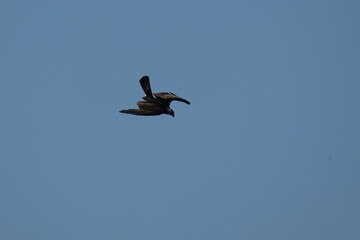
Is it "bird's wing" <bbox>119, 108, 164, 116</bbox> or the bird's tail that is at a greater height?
the bird's tail

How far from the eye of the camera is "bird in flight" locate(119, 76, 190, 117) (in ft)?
76.9

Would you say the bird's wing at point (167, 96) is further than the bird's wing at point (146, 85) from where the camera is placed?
No

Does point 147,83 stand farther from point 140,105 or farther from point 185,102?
point 185,102

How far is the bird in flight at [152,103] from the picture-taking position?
2344 cm

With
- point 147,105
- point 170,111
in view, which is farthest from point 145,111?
point 170,111

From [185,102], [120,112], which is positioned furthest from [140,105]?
[185,102]

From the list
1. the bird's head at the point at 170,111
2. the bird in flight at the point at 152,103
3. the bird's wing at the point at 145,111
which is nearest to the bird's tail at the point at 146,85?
the bird in flight at the point at 152,103

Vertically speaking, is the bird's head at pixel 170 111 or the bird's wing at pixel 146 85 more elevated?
the bird's wing at pixel 146 85

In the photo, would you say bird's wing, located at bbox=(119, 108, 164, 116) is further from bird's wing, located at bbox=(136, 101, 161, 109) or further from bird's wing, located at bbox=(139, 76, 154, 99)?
bird's wing, located at bbox=(139, 76, 154, 99)

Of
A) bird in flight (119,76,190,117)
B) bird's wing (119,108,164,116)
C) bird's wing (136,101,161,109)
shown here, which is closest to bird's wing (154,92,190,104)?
bird in flight (119,76,190,117)

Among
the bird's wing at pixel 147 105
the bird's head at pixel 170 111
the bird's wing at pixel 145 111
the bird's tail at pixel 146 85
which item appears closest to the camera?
the bird's tail at pixel 146 85

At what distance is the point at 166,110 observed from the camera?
24.2 meters

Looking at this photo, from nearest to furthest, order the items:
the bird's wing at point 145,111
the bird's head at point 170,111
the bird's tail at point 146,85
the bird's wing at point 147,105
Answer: the bird's tail at point 146,85
the bird's wing at point 145,111
the bird's wing at point 147,105
the bird's head at point 170,111

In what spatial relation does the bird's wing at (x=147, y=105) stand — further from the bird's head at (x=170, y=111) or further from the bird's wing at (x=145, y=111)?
Result: the bird's head at (x=170, y=111)
